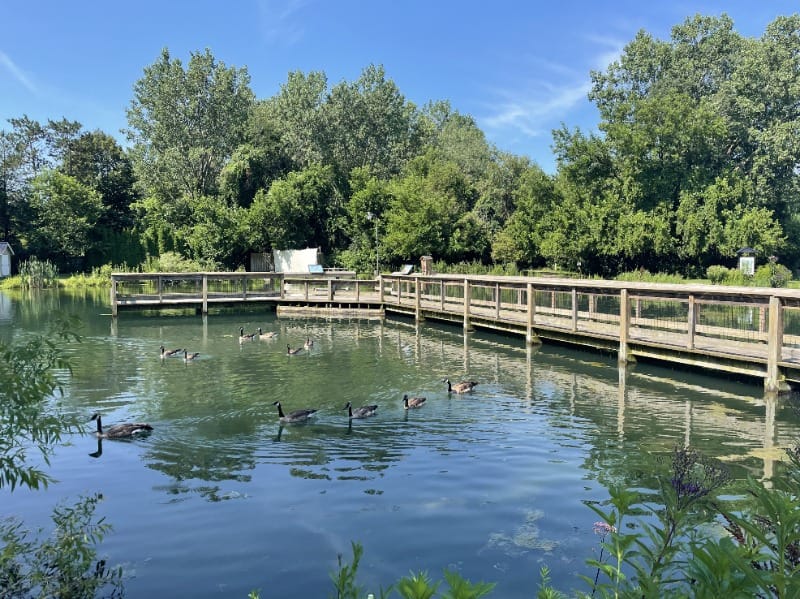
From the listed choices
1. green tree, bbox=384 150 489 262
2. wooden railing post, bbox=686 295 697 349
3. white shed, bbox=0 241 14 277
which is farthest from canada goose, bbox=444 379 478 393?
white shed, bbox=0 241 14 277

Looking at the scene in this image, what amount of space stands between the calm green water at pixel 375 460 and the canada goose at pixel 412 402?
11.1 inches

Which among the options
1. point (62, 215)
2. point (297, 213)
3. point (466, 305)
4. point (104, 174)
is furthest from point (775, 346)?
point (104, 174)

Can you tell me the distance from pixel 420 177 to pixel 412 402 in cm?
4679

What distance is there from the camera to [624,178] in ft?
157

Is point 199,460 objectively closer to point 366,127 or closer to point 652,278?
point 652,278

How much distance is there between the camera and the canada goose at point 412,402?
1431 cm

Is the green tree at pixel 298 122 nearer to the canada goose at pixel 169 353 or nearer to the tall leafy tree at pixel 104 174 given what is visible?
the tall leafy tree at pixel 104 174

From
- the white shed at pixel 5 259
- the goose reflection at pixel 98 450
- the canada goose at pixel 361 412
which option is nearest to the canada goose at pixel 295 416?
the canada goose at pixel 361 412

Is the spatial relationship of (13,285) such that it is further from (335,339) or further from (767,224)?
(767,224)

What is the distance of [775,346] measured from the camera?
1498 centimetres

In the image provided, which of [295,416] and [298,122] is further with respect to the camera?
[298,122]

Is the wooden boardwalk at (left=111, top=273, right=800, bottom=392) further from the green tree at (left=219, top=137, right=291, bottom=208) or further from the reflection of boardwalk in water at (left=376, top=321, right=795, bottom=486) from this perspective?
the green tree at (left=219, top=137, right=291, bottom=208)

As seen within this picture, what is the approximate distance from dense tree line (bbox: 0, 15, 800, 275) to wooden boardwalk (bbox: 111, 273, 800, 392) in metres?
12.9

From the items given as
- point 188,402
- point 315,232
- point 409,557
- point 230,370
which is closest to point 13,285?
point 315,232
